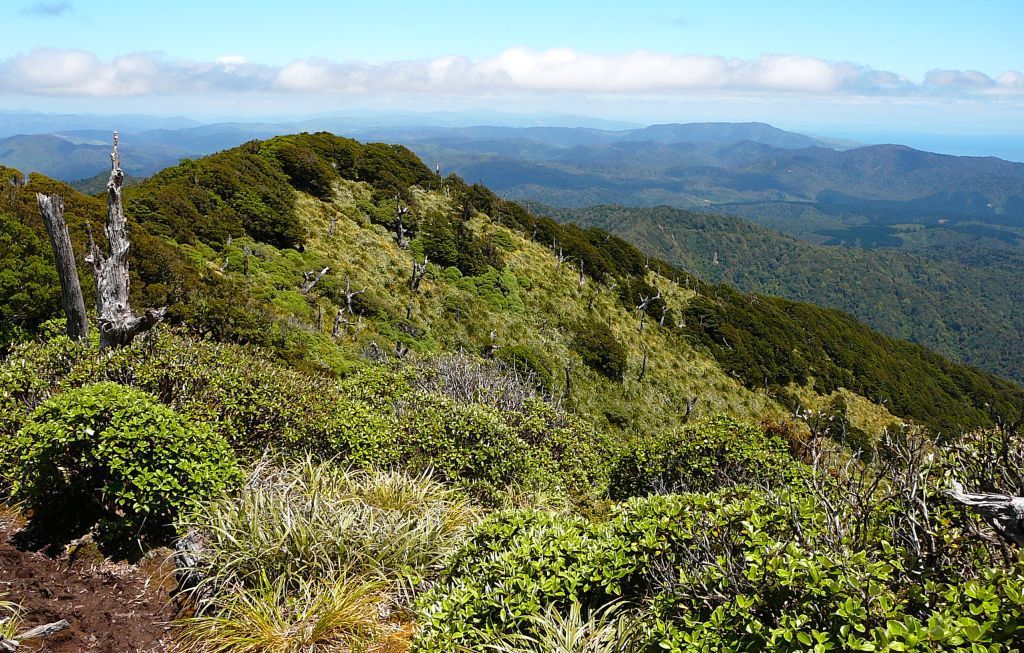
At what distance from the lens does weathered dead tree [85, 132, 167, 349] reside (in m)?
9.30

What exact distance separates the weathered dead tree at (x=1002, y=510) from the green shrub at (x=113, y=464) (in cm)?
611

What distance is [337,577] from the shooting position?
510 cm

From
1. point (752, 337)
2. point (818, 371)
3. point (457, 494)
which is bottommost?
point (818, 371)

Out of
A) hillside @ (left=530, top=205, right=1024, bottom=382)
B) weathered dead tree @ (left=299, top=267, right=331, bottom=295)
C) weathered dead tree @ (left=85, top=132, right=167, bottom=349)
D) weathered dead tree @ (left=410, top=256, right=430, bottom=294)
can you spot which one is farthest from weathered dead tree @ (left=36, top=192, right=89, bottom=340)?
hillside @ (left=530, top=205, right=1024, bottom=382)

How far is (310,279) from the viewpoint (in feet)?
79.4

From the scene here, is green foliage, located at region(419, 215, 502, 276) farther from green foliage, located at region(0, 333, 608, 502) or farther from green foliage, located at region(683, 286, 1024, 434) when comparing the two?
green foliage, located at region(0, 333, 608, 502)

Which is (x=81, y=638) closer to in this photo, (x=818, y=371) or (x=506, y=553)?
(x=506, y=553)

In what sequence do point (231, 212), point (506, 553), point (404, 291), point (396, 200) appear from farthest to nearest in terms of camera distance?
point (396, 200), point (404, 291), point (231, 212), point (506, 553)

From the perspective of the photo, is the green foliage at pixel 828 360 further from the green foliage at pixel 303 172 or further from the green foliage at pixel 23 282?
the green foliage at pixel 23 282

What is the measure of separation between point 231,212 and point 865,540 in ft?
86.9

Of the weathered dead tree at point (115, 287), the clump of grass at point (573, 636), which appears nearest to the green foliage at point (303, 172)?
the weathered dead tree at point (115, 287)

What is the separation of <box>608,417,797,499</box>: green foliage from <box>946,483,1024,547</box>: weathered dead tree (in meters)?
5.72

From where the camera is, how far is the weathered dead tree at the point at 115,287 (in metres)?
9.30

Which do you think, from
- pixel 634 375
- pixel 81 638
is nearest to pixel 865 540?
pixel 81 638
